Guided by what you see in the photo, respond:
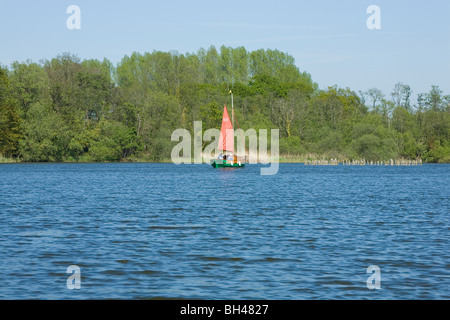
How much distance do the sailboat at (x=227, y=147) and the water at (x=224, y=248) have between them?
4818 centimetres

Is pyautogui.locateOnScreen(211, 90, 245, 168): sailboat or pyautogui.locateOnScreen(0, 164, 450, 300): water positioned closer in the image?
pyautogui.locateOnScreen(0, 164, 450, 300): water

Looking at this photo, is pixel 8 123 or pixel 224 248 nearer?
pixel 224 248

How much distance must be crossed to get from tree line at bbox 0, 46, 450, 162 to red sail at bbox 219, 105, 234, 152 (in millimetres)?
Result: 37021

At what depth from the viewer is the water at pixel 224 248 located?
17.7 metres

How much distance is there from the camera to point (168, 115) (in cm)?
15088

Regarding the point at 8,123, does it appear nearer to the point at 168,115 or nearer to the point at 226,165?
the point at 168,115

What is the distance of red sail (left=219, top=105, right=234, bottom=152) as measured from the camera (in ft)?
306

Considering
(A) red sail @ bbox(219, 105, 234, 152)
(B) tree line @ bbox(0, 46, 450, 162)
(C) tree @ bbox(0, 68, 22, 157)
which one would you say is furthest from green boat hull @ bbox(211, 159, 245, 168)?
(C) tree @ bbox(0, 68, 22, 157)

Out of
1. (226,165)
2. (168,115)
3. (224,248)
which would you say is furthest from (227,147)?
(224,248)

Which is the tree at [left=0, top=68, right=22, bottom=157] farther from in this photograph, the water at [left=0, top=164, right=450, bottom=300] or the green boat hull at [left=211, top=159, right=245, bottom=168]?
the water at [left=0, top=164, right=450, bottom=300]

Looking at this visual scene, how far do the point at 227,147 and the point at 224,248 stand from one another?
74.0m
